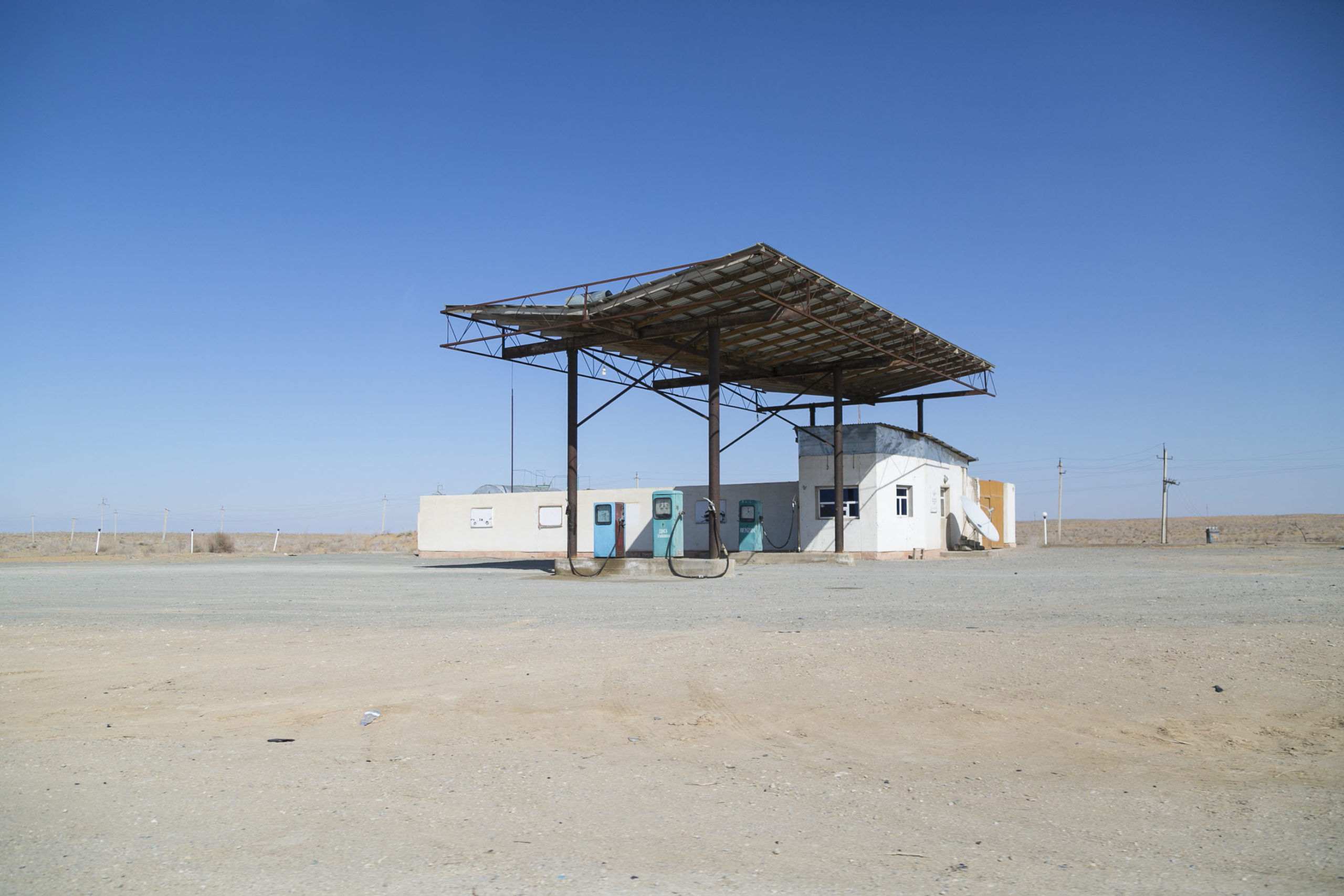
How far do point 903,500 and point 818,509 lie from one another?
335 centimetres

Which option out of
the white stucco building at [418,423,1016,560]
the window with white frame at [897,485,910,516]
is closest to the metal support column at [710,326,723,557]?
the white stucco building at [418,423,1016,560]

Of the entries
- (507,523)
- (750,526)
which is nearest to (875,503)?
(750,526)

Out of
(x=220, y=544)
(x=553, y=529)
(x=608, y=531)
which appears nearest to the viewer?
(x=608, y=531)

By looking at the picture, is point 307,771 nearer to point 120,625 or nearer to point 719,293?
point 120,625

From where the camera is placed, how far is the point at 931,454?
116 ft

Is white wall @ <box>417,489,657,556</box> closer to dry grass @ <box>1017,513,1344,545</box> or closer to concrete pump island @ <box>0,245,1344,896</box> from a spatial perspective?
concrete pump island @ <box>0,245,1344,896</box>

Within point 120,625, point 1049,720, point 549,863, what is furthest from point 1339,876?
point 120,625

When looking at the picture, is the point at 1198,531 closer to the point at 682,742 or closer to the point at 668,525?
the point at 668,525

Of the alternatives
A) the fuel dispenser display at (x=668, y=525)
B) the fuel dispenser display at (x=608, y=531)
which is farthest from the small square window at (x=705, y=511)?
the fuel dispenser display at (x=668, y=525)

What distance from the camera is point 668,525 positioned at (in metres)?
24.4

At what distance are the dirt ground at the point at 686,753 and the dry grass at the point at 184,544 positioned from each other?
4434 centimetres

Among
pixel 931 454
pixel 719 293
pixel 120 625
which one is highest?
pixel 719 293

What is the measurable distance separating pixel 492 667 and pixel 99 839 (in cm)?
460

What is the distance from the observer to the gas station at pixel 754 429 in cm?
→ 2311
